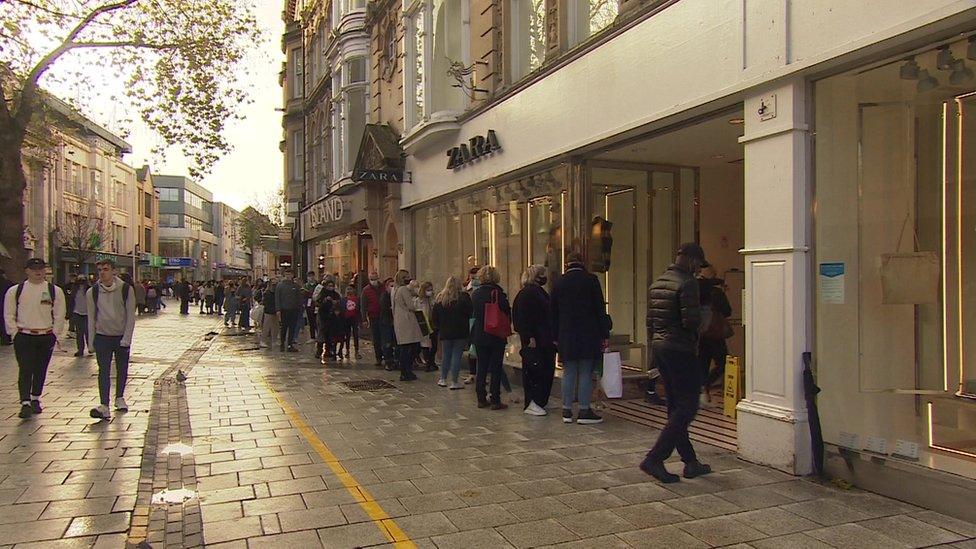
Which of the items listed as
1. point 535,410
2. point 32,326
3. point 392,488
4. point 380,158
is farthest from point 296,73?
point 392,488

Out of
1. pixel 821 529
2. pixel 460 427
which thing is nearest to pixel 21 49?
pixel 460 427

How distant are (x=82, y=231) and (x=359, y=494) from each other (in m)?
A: 44.4

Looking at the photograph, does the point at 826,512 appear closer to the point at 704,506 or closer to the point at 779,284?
the point at 704,506

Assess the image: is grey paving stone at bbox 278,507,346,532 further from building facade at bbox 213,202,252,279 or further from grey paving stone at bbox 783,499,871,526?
building facade at bbox 213,202,252,279

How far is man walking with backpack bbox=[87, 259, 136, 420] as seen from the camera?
25.8ft

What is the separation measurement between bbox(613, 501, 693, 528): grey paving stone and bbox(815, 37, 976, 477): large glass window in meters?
1.69

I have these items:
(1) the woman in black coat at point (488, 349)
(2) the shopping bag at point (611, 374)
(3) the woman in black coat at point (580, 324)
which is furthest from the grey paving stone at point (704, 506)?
(1) the woman in black coat at point (488, 349)

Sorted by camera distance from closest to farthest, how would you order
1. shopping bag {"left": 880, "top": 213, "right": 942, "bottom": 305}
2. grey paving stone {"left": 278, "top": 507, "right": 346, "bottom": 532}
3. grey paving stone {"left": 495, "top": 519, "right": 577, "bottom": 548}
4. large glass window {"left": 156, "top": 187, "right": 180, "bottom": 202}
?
grey paving stone {"left": 495, "top": 519, "right": 577, "bottom": 548}
grey paving stone {"left": 278, "top": 507, "right": 346, "bottom": 532}
shopping bag {"left": 880, "top": 213, "right": 942, "bottom": 305}
large glass window {"left": 156, "top": 187, "right": 180, "bottom": 202}

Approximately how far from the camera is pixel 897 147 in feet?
18.3

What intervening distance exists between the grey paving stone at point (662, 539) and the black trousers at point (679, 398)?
1027 mm

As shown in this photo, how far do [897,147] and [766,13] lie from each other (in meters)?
1.52

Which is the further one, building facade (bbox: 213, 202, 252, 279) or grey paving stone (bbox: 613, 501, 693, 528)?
building facade (bbox: 213, 202, 252, 279)

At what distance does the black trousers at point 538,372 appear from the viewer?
7906 mm

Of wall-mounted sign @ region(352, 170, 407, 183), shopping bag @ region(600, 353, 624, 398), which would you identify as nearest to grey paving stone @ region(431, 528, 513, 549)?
shopping bag @ region(600, 353, 624, 398)
